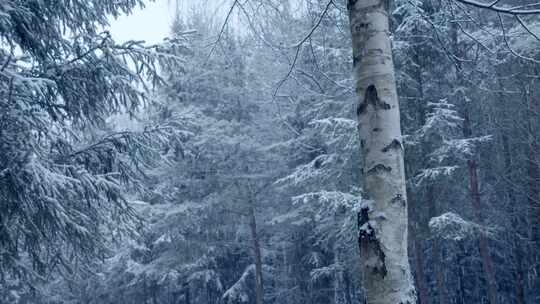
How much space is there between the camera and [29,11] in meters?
5.20

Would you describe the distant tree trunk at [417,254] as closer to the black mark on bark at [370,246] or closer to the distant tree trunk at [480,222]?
the distant tree trunk at [480,222]

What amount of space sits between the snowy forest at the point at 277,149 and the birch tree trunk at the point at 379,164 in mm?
11

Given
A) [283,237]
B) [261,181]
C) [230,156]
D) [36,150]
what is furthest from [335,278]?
[36,150]

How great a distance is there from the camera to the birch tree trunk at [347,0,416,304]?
2.69m

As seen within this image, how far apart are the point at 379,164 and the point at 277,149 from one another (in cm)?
1388

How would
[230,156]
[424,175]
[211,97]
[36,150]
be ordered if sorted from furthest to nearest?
[211,97] → [230,156] → [424,175] → [36,150]

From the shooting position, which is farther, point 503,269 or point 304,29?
point 503,269

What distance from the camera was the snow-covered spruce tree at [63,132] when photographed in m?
4.73

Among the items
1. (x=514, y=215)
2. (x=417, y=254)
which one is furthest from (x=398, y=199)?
(x=514, y=215)

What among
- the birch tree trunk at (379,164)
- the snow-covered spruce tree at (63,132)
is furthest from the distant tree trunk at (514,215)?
the birch tree trunk at (379,164)

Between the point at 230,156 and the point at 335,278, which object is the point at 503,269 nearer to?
the point at 335,278

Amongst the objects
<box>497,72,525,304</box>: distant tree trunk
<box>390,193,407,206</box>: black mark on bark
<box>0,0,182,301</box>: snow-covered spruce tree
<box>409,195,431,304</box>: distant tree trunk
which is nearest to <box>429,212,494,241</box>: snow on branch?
<box>409,195,431,304</box>: distant tree trunk

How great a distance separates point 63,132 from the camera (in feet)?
19.8

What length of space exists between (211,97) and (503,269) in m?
12.0
